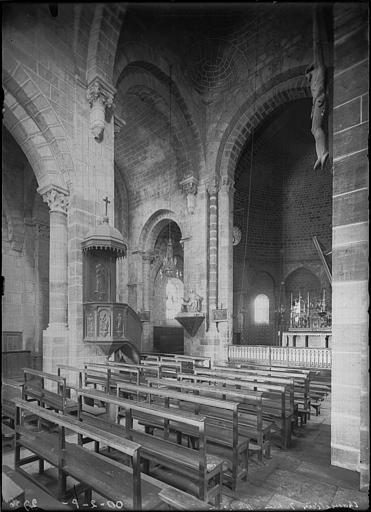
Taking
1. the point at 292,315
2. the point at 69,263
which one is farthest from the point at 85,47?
the point at 292,315

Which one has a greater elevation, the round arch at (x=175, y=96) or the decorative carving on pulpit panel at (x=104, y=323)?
the round arch at (x=175, y=96)

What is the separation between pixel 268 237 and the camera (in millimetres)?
19219

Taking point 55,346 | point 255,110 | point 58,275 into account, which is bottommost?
point 55,346

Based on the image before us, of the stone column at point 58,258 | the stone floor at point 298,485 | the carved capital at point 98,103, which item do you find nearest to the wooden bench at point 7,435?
the stone floor at point 298,485

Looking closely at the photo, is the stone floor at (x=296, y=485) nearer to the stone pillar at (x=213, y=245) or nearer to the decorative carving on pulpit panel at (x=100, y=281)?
the decorative carving on pulpit panel at (x=100, y=281)

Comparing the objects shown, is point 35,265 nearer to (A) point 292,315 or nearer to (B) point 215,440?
(B) point 215,440

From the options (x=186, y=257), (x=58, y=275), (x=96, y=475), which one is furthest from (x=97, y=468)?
(x=186, y=257)

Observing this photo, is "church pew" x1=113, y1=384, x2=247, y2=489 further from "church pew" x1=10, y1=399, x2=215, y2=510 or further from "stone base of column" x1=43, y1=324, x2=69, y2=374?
"stone base of column" x1=43, y1=324, x2=69, y2=374

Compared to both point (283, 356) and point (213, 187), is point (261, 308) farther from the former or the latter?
point (213, 187)

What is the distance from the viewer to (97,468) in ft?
9.28

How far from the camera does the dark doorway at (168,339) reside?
15773 mm

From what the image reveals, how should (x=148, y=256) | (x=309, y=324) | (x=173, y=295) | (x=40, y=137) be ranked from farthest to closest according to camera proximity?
(x=173, y=295)
(x=148, y=256)
(x=309, y=324)
(x=40, y=137)

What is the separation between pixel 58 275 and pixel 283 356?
22.8 ft

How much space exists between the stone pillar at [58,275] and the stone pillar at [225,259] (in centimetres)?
561
